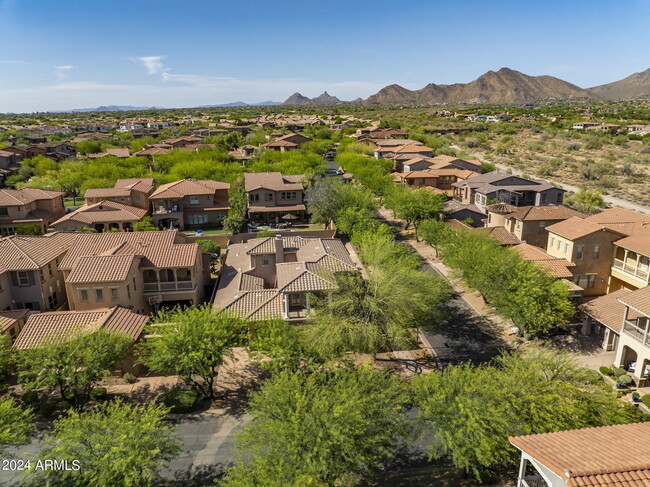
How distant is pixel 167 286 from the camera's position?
35.7m

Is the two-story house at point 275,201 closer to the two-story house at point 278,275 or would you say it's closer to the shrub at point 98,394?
the two-story house at point 278,275

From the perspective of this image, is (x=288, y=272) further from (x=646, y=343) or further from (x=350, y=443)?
(x=646, y=343)

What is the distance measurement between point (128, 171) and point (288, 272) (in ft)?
200

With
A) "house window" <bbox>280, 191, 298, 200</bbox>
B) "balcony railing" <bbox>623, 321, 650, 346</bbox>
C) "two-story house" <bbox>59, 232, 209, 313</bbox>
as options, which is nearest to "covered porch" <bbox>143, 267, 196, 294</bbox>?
"two-story house" <bbox>59, 232, 209, 313</bbox>

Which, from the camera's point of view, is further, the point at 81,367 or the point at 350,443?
the point at 81,367

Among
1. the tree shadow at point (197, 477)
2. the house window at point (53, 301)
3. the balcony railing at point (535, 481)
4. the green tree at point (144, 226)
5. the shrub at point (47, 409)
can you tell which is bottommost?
the tree shadow at point (197, 477)

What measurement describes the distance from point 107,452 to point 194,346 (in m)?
8.03

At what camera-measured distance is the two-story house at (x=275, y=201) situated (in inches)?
2499

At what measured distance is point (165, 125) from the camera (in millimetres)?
196500

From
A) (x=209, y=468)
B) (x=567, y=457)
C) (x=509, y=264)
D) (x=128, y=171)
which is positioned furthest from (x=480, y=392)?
(x=128, y=171)

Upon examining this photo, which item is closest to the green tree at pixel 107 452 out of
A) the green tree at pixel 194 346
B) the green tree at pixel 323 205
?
the green tree at pixel 194 346

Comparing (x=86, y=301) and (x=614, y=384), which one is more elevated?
(x=86, y=301)

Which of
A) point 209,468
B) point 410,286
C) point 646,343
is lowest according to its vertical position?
point 209,468

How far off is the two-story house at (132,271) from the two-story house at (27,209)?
79.0 ft
